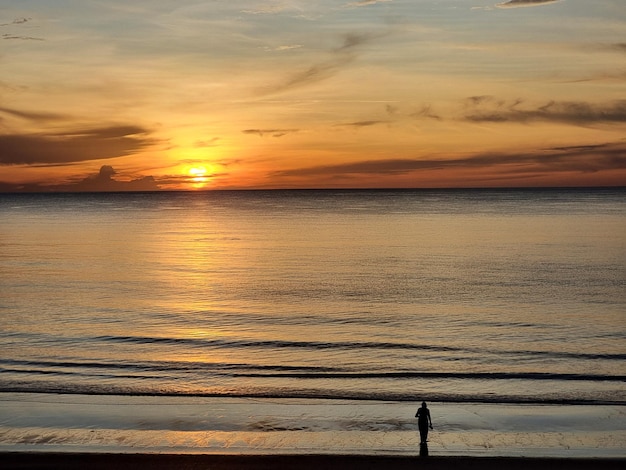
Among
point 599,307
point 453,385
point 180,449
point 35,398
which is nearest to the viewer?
point 180,449

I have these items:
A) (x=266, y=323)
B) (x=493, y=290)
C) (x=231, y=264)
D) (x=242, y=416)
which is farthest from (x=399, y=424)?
(x=231, y=264)

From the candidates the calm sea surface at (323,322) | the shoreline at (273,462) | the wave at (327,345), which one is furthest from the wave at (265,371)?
the shoreline at (273,462)

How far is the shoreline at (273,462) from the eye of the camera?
19.1m

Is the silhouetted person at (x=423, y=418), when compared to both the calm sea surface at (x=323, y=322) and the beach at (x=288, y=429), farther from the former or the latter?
the calm sea surface at (x=323, y=322)

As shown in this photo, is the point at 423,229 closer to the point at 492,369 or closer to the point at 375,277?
the point at 375,277

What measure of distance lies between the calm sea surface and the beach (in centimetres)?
154

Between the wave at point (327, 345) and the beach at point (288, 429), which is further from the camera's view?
the wave at point (327, 345)

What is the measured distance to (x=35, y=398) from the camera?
27484 mm

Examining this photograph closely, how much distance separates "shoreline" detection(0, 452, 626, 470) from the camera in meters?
19.1

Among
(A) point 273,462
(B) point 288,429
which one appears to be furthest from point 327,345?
(A) point 273,462

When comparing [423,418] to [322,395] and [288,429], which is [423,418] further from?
[322,395]

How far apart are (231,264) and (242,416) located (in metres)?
50.6

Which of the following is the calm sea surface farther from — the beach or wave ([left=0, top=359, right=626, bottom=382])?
the beach

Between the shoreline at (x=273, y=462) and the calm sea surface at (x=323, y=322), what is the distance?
7.83 meters
